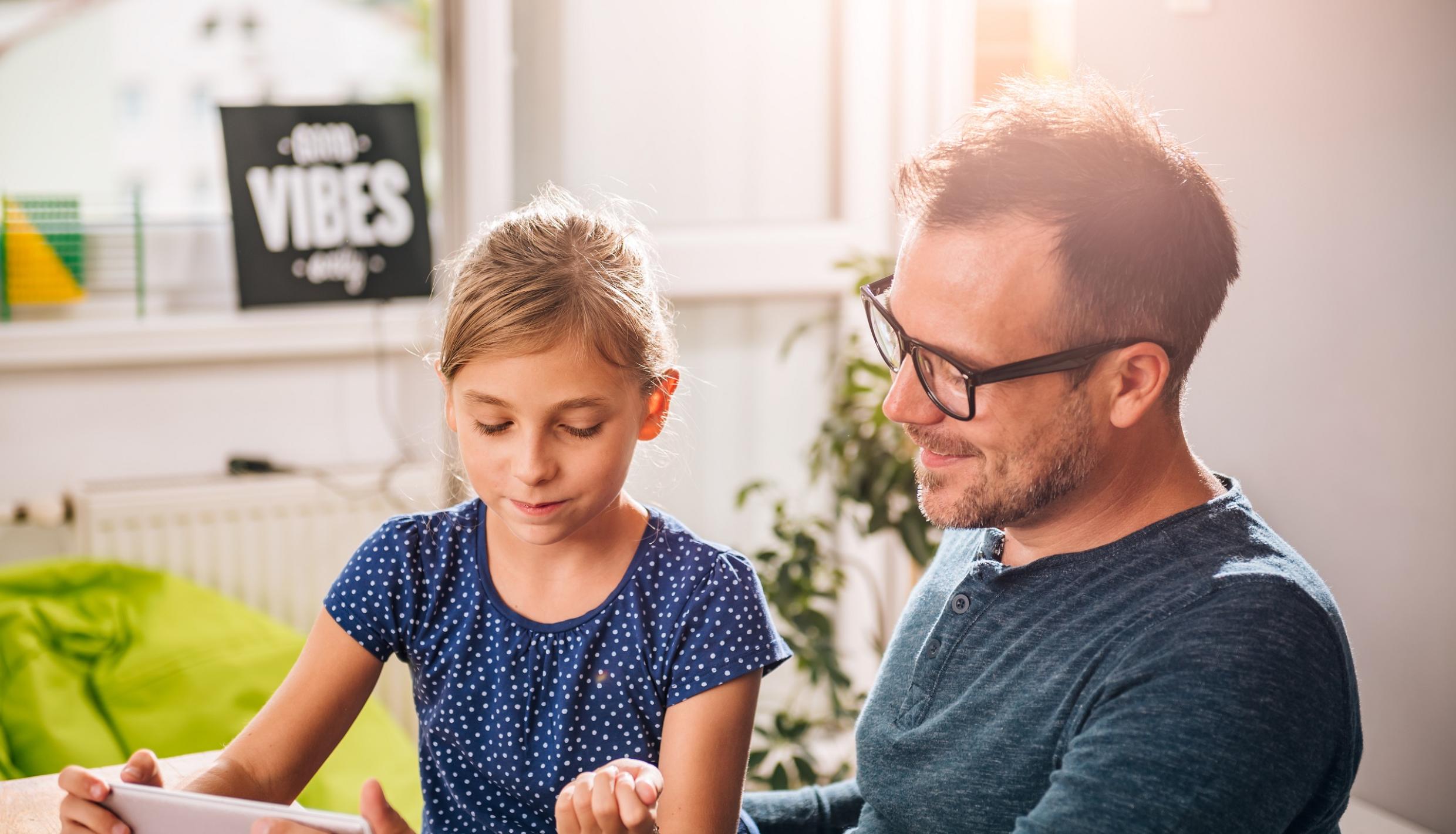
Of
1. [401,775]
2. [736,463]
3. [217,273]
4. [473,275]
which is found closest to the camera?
[473,275]

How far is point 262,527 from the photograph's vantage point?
2508 millimetres

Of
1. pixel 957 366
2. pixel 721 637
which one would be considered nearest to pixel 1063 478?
pixel 957 366

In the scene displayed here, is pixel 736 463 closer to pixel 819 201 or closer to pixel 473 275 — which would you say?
pixel 819 201

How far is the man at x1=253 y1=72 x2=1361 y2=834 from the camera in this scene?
951 mm

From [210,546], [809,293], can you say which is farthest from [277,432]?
[809,293]

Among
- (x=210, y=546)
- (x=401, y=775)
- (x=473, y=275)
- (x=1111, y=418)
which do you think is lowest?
(x=401, y=775)

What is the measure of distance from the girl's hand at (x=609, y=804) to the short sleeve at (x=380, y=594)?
329 millimetres

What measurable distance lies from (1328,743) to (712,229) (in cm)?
191

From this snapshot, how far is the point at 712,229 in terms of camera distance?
2.69 meters

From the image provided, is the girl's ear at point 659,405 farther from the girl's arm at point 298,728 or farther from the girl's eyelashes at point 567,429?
the girl's arm at point 298,728

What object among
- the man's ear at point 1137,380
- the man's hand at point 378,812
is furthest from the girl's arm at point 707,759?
the man's ear at point 1137,380

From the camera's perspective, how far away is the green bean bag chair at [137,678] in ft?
6.75

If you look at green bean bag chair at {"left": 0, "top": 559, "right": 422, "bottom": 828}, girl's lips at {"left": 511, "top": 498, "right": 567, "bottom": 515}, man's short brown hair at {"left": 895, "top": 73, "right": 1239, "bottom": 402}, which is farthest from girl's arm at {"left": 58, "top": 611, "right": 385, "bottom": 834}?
green bean bag chair at {"left": 0, "top": 559, "right": 422, "bottom": 828}

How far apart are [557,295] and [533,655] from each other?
312 millimetres
